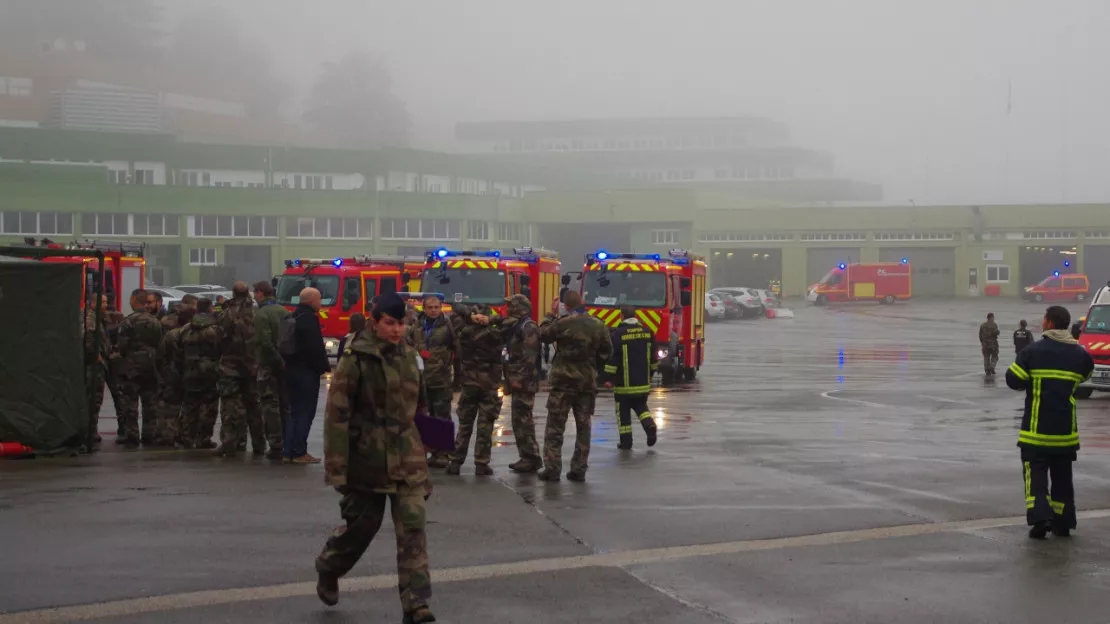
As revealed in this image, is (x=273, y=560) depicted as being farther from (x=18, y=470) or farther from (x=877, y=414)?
(x=877, y=414)

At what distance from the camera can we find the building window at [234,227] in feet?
255

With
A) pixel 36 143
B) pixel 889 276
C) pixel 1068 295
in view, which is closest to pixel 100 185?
pixel 36 143

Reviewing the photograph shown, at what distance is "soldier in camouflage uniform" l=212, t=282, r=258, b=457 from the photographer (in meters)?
13.7

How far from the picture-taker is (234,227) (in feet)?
259

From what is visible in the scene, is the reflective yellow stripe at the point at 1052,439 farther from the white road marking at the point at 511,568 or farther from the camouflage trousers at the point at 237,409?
the camouflage trousers at the point at 237,409

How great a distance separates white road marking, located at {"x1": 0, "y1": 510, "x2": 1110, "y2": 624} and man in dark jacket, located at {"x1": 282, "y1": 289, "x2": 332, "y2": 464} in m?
4.98

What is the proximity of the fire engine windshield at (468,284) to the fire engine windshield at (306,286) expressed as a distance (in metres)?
4.03

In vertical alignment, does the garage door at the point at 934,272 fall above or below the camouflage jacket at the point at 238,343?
above

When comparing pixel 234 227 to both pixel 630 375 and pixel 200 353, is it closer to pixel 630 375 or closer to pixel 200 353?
pixel 200 353

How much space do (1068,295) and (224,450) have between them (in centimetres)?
6586

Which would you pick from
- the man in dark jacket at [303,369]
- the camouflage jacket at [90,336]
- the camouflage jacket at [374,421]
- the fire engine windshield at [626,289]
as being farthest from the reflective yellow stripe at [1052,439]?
the fire engine windshield at [626,289]

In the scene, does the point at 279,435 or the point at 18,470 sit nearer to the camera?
the point at 18,470

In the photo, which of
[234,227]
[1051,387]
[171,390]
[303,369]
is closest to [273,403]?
[303,369]

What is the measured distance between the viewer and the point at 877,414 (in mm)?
20000
